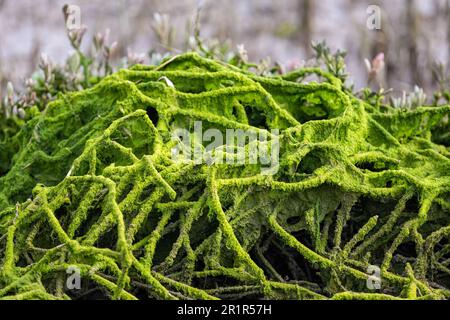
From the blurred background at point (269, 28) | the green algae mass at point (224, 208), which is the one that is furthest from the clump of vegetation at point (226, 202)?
the blurred background at point (269, 28)

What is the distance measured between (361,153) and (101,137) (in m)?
0.83

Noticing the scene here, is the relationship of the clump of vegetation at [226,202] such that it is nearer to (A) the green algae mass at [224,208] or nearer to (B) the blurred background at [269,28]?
(A) the green algae mass at [224,208]

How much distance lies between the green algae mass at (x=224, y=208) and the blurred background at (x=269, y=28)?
13.2 ft

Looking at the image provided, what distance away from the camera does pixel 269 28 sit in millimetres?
9766

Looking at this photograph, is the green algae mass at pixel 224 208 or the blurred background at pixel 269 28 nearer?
the green algae mass at pixel 224 208

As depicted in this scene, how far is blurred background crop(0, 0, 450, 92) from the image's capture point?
7.01 meters

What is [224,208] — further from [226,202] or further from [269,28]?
[269,28]

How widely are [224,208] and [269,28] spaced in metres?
8.27

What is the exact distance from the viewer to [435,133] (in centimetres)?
251

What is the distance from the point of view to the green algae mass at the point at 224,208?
1710 millimetres
